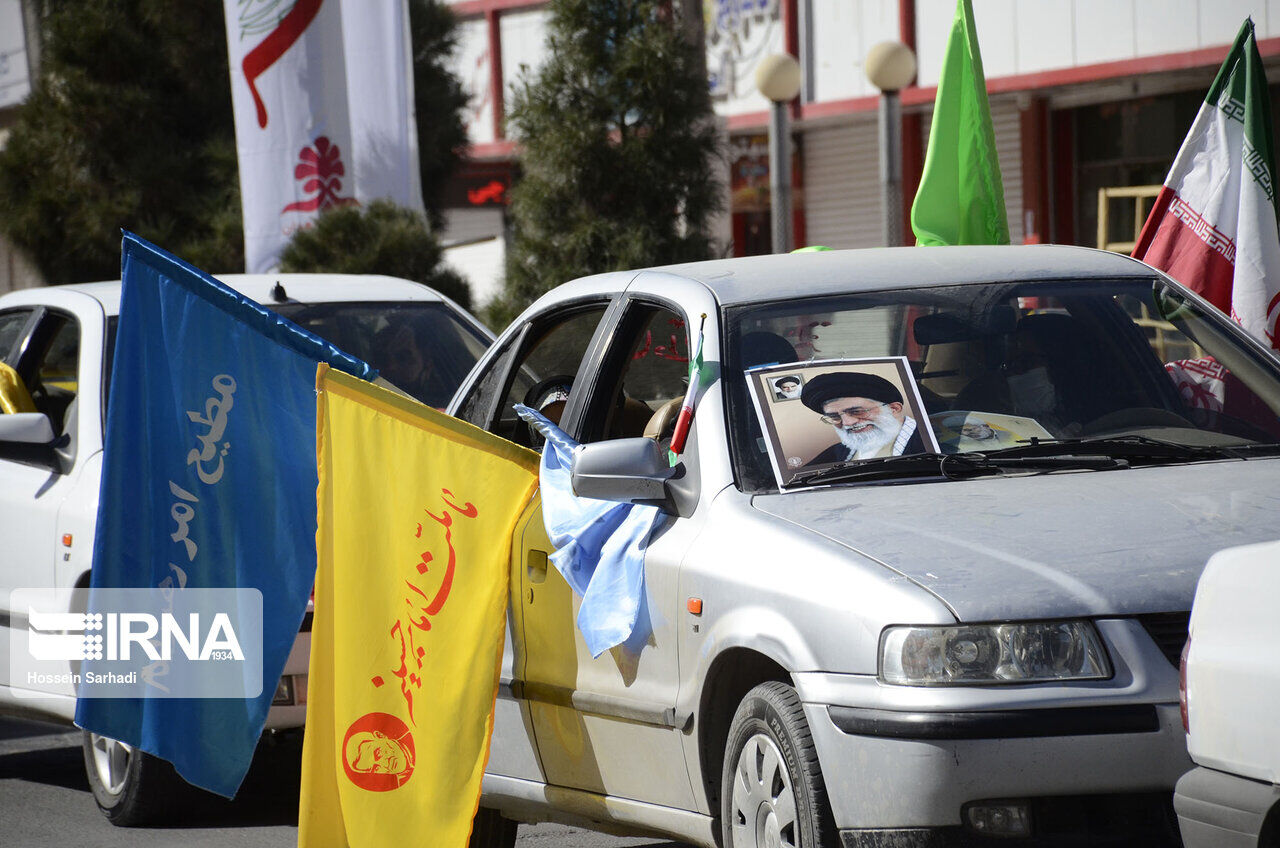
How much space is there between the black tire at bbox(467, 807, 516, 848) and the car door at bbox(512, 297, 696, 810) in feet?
2.08

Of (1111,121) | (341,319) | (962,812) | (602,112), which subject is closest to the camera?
(962,812)

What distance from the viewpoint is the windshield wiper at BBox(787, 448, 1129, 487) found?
175 inches

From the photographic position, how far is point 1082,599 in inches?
144

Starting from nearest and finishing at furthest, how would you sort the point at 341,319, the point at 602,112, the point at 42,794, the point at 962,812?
the point at 962,812
the point at 42,794
the point at 341,319
the point at 602,112

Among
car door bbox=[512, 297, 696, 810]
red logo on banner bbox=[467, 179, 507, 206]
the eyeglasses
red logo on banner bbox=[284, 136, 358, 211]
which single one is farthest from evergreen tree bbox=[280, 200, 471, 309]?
red logo on banner bbox=[467, 179, 507, 206]

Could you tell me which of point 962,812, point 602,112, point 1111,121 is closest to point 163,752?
point 962,812

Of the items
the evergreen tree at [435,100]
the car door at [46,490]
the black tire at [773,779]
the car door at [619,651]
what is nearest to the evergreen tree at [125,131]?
the evergreen tree at [435,100]

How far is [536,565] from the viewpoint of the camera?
5020 millimetres

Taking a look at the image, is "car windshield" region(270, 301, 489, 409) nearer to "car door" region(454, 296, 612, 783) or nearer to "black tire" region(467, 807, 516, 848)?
"car door" region(454, 296, 612, 783)

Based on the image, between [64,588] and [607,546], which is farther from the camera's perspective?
[64,588]

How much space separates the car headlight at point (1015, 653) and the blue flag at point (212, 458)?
2.30m

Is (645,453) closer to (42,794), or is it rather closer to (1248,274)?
(1248,274)

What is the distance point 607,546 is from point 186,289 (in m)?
1.56

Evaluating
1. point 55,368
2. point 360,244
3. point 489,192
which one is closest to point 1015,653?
point 55,368
